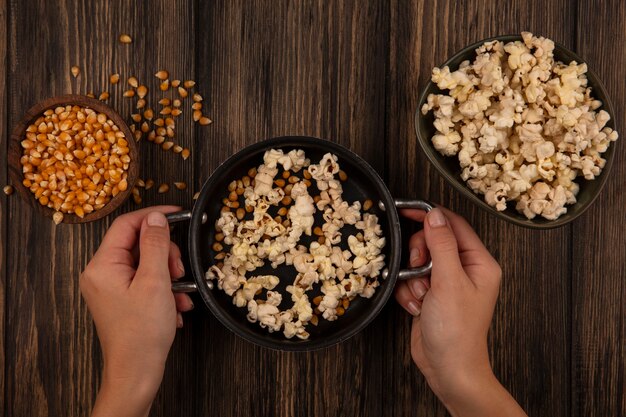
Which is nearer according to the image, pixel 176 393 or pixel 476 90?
pixel 476 90

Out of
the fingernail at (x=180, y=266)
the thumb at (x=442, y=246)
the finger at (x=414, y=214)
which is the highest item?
the finger at (x=414, y=214)

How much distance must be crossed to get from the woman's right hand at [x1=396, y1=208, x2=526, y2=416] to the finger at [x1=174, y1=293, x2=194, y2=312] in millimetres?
435

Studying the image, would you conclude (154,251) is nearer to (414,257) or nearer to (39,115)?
(39,115)

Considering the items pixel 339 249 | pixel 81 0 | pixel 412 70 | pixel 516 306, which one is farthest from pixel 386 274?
pixel 81 0

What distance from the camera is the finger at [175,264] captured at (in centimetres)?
103

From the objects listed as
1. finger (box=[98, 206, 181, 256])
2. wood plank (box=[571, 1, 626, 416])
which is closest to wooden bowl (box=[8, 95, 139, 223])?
finger (box=[98, 206, 181, 256])

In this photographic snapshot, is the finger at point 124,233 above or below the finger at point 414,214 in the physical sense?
below

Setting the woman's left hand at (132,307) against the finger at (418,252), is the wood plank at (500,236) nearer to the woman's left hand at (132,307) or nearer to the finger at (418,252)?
the finger at (418,252)

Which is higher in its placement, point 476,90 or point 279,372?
point 476,90

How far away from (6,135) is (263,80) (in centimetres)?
57

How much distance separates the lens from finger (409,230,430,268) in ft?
3.42

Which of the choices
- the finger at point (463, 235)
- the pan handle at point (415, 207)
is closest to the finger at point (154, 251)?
the pan handle at point (415, 207)

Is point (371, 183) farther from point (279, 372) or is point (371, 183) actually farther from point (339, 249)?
point (279, 372)

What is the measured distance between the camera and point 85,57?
3.65 feet
